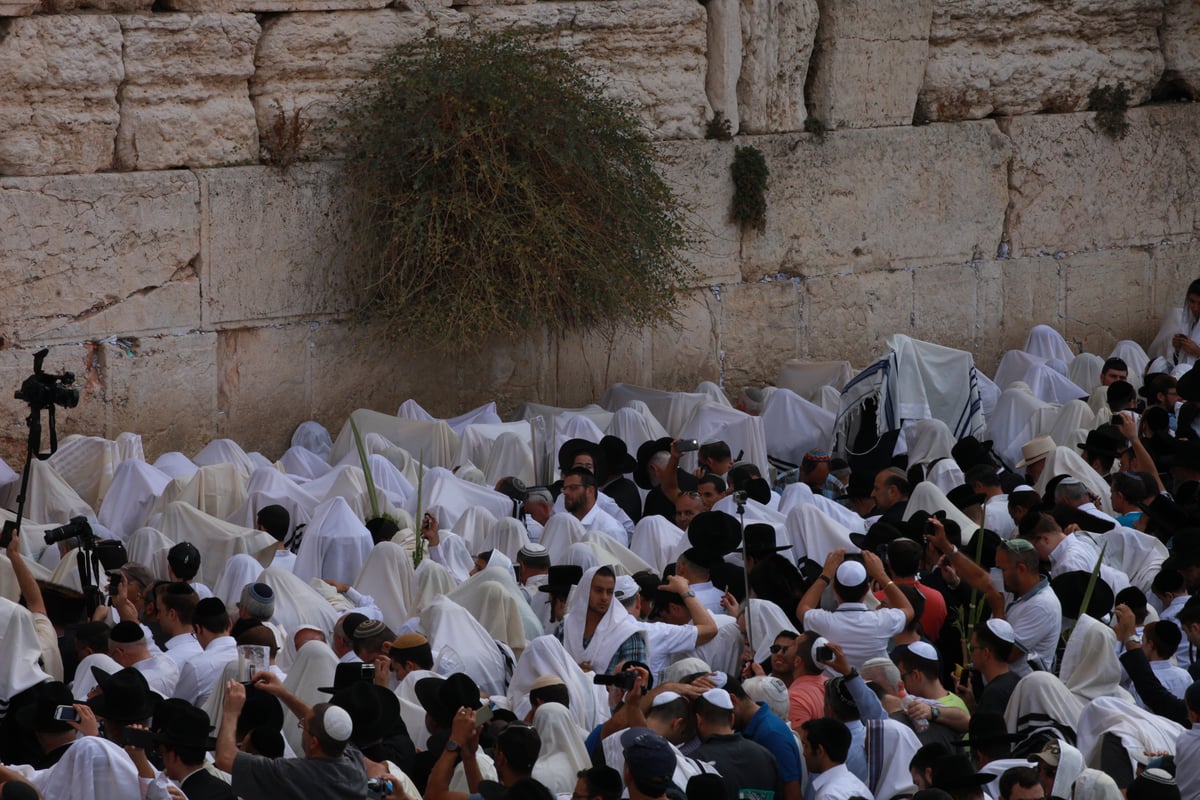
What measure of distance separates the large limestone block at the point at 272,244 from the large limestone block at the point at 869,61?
14.0ft

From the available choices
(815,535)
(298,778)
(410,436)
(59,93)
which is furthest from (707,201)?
(298,778)

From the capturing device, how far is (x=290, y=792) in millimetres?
5648

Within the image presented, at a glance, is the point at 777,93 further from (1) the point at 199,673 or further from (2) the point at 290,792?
(2) the point at 290,792

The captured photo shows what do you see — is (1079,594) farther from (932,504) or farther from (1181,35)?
(1181,35)

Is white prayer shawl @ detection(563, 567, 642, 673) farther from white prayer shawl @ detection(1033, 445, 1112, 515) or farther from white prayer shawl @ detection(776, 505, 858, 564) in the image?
white prayer shawl @ detection(1033, 445, 1112, 515)

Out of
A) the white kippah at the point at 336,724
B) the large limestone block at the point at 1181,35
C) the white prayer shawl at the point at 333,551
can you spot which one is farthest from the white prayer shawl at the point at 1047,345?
the white kippah at the point at 336,724

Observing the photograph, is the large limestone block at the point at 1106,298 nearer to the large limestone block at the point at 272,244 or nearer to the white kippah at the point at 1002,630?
the large limestone block at the point at 272,244

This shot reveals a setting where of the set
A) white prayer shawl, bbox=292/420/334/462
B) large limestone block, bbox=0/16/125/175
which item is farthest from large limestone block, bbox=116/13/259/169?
white prayer shawl, bbox=292/420/334/462

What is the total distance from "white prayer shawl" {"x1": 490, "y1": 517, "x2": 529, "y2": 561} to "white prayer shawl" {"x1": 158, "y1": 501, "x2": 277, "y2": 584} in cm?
110

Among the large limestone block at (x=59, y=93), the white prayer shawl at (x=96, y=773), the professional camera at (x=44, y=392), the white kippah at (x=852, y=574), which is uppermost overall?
the large limestone block at (x=59, y=93)

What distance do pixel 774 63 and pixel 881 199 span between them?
55.7 inches

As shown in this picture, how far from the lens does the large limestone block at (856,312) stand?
47.8 feet

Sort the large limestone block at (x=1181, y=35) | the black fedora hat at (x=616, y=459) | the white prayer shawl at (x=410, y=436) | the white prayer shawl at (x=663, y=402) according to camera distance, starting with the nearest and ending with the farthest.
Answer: the black fedora hat at (x=616, y=459)
the white prayer shawl at (x=410, y=436)
the white prayer shawl at (x=663, y=402)
the large limestone block at (x=1181, y=35)

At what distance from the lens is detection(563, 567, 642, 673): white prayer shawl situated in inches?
293
